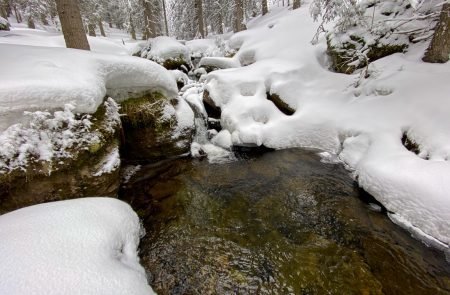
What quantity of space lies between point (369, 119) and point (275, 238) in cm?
422

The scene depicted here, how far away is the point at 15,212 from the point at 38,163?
31.8 inches

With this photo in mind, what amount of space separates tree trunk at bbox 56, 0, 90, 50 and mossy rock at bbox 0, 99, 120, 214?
296 cm

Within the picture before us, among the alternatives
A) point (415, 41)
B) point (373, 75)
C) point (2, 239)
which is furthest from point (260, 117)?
point (2, 239)

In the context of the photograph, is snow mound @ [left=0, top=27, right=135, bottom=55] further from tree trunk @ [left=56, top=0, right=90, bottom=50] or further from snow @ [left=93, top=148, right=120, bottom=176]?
snow @ [left=93, top=148, right=120, bottom=176]

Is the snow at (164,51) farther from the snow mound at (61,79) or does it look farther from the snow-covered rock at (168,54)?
the snow mound at (61,79)

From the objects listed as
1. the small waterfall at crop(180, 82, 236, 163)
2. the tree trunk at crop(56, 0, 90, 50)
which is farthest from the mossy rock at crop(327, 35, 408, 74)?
the tree trunk at crop(56, 0, 90, 50)

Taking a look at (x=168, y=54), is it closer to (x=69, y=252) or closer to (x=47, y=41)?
Result: (x=47, y=41)

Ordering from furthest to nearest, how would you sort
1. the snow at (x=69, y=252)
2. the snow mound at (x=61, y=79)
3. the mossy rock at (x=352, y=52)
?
the mossy rock at (x=352, y=52) < the snow mound at (x=61, y=79) < the snow at (x=69, y=252)

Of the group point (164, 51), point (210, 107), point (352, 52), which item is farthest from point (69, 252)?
point (164, 51)

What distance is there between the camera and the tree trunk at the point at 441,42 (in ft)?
19.5

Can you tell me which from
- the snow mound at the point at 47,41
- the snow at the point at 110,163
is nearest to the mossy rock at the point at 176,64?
the snow mound at the point at 47,41

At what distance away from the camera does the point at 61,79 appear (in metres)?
4.33

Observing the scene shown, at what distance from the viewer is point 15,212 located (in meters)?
3.31

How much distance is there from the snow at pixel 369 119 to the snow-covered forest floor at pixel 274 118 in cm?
2
